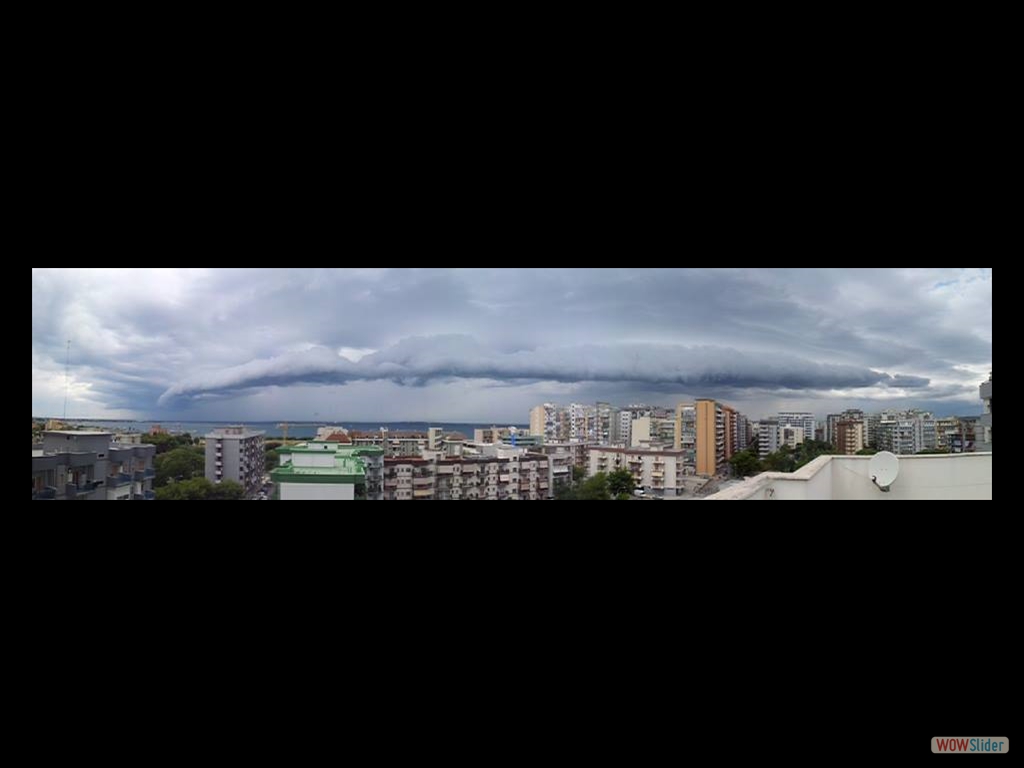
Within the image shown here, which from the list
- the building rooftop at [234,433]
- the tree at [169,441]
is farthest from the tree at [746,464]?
the tree at [169,441]

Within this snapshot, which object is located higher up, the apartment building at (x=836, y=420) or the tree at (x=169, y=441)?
the apartment building at (x=836, y=420)

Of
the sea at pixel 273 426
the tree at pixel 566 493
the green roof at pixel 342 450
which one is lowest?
the tree at pixel 566 493

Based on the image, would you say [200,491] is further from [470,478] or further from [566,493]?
[566,493]

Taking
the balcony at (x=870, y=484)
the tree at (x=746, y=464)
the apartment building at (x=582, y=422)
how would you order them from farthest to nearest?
the apartment building at (x=582, y=422) → the tree at (x=746, y=464) → the balcony at (x=870, y=484)

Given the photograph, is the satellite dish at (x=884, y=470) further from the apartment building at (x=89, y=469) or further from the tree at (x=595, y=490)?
the apartment building at (x=89, y=469)

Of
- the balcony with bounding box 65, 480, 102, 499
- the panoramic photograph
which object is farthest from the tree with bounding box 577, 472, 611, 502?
the balcony with bounding box 65, 480, 102, 499

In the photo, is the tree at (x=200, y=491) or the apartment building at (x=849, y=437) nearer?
the tree at (x=200, y=491)
